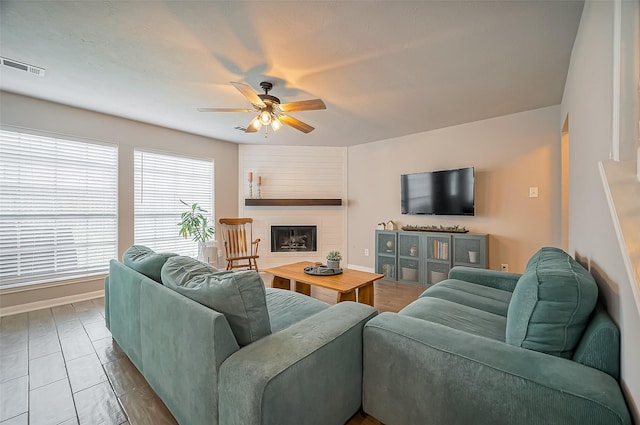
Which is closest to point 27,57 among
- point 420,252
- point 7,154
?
point 7,154

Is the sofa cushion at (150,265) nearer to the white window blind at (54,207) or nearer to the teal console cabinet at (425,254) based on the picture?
the white window blind at (54,207)

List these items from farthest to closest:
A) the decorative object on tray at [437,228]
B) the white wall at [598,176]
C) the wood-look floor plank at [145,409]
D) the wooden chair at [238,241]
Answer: the wooden chair at [238,241], the decorative object on tray at [437,228], the wood-look floor plank at [145,409], the white wall at [598,176]

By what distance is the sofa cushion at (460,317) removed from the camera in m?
1.51

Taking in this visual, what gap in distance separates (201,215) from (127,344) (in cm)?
273

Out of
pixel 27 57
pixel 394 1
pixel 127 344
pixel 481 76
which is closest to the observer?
pixel 394 1

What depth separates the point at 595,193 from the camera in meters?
1.43

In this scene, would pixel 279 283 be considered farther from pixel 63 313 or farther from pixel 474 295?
pixel 63 313

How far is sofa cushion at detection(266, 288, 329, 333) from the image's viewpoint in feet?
5.42

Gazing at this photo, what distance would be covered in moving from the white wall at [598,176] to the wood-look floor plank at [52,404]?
8.25 feet

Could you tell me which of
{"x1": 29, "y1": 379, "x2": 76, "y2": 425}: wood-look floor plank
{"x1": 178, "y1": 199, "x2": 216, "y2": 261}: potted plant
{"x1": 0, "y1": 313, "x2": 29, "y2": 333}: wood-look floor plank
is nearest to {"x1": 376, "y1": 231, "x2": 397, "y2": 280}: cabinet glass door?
{"x1": 178, "y1": 199, "x2": 216, "y2": 261}: potted plant

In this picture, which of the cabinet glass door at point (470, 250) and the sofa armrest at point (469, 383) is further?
the cabinet glass door at point (470, 250)

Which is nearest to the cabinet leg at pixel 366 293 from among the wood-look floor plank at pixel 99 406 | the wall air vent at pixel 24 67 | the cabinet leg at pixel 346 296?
the cabinet leg at pixel 346 296

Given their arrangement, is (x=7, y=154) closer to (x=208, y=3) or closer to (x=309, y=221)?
(x=208, y=3)

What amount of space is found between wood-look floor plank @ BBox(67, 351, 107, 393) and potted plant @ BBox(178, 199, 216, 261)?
2.33m
